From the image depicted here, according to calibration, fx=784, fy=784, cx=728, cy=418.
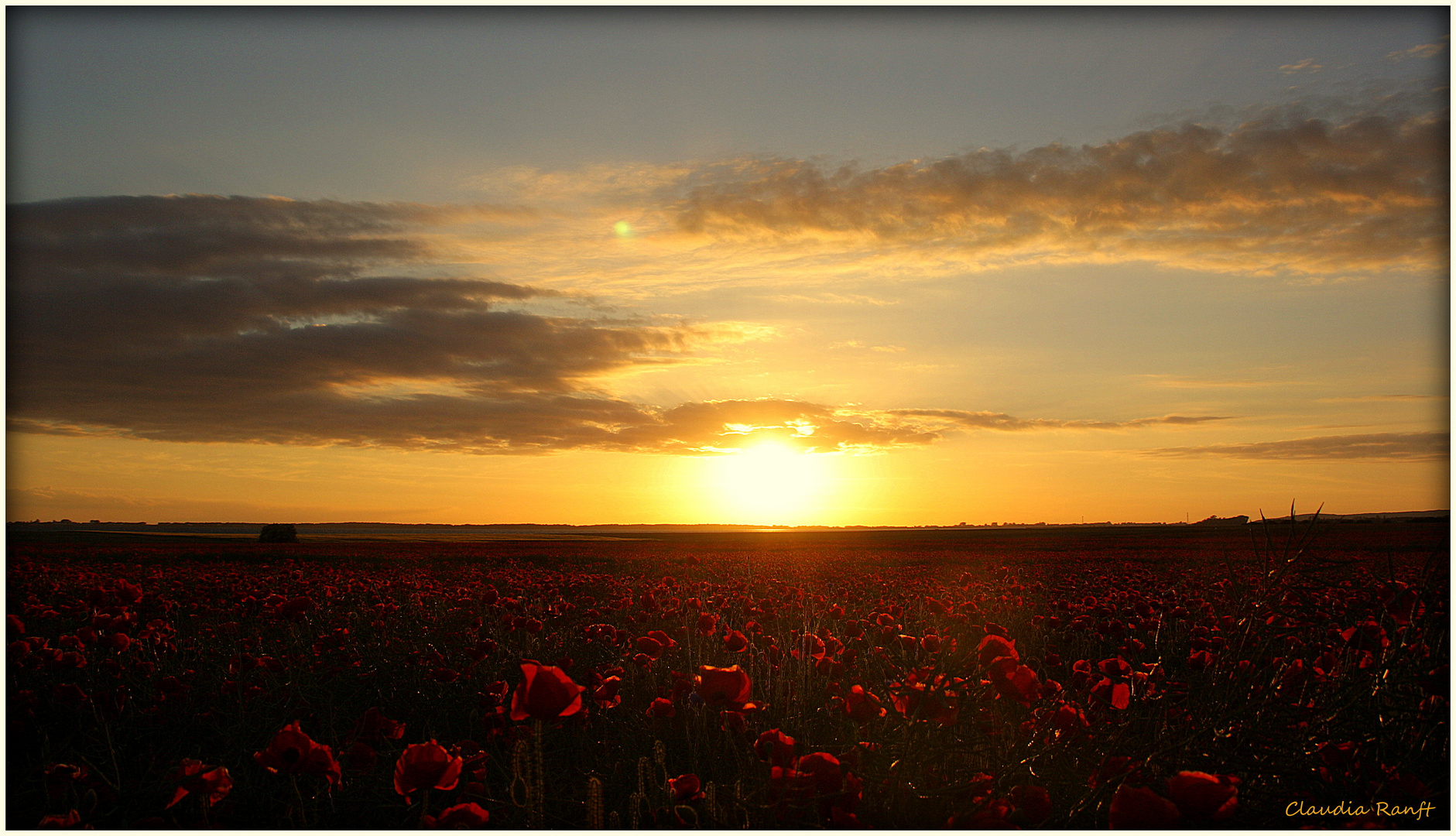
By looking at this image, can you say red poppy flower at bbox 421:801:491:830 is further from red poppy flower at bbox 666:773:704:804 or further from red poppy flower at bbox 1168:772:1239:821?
red poppy flower at bbox 1168:772:1239:821

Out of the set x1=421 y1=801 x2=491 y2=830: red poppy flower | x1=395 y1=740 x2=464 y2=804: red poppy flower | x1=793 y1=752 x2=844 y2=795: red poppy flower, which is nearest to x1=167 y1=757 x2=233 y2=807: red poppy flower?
x1=395 y1=740 x2=464 y2=804: red poppy flower

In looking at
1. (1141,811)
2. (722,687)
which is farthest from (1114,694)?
(722,687)

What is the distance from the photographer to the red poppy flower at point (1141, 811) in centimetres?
176

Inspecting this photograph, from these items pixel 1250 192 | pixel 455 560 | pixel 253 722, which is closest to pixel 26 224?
pixel 253 722

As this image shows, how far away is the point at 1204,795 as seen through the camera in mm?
1769

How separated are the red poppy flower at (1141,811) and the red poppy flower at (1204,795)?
1.3 inches

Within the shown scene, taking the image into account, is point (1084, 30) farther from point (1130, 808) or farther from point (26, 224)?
point (26, 224)

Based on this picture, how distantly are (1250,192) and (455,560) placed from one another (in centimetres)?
1610

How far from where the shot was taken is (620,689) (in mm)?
4238

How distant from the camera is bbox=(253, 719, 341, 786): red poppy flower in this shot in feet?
6.94
